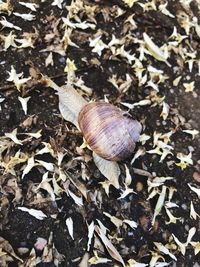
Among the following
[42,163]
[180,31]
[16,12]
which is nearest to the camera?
[42,163]

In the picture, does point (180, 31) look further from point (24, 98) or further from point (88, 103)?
point (24, 98)

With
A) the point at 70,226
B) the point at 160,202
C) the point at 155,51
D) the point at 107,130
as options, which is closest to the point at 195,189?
the point at 160,202

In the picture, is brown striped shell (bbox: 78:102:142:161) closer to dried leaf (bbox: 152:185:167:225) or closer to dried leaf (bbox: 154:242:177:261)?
→ dried leaf (bbox: 152:185:167:225)

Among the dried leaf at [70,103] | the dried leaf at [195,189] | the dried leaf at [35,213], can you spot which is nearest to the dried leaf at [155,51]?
the dried leaf at [70,103]

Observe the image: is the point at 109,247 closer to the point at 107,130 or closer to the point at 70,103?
the point at 107,130

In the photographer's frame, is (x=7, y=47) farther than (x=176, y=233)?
Yes

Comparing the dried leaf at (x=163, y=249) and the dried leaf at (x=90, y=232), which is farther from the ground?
the dried leaf at (x=90, y=232)

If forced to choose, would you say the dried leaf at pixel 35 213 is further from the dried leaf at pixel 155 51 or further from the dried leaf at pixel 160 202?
the dried leaf at pixel 155 51

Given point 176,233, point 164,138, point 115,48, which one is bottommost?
point 176,233

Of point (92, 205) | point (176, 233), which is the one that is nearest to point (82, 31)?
point (92, 205)
